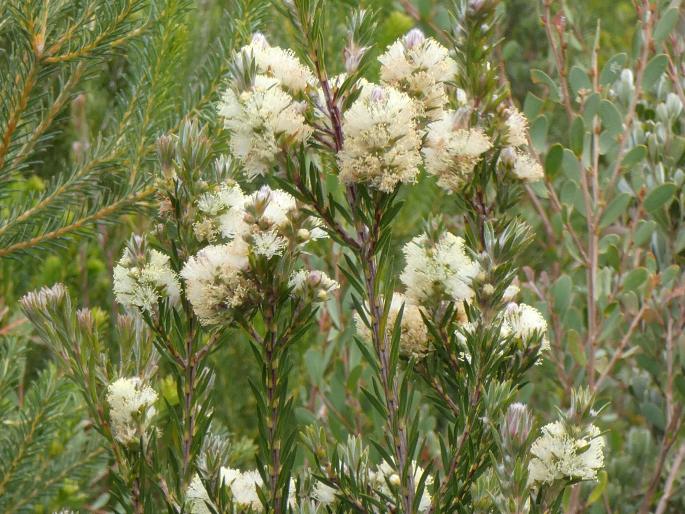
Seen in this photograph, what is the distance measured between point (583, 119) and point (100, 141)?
966 millimetres

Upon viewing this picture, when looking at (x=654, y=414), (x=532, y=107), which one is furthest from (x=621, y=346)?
(x=532, y=107)

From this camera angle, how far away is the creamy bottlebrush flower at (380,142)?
81cm

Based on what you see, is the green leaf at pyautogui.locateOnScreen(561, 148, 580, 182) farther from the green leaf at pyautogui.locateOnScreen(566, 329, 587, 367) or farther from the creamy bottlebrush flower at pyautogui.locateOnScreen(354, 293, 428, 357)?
the creamy bottlebrush flower at pyautogui.locateOnScreen(354, 293, 428, 357)

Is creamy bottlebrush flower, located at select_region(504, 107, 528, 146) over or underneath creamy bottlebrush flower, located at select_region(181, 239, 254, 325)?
over

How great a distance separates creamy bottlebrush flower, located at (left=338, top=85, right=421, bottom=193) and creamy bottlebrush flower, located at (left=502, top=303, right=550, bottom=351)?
0.76ft

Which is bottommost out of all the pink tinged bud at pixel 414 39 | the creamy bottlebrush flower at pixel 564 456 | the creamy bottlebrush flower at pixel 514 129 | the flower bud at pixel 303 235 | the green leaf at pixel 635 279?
the creamy bottlebrush flower at pixel 564 456

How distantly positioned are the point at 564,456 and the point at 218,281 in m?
0.40

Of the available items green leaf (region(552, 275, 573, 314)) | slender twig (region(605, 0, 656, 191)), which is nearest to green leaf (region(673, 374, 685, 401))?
green leaf (region(552, 275, 573, 314))

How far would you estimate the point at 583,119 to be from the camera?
1715mm

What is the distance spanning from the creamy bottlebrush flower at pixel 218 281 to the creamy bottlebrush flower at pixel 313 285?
71mm

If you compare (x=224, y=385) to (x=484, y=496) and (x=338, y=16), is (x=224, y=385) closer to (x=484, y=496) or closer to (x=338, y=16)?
(x=338, y=16)

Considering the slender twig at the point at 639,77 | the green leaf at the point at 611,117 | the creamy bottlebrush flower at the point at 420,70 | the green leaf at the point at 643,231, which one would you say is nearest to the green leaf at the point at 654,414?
the green leaf at the point at 643,231

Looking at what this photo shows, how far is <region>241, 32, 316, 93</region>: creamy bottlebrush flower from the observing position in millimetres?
872

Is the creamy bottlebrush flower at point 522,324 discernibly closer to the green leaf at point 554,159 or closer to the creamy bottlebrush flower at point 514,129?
the creamy bottlebrush flower at point 514,129
